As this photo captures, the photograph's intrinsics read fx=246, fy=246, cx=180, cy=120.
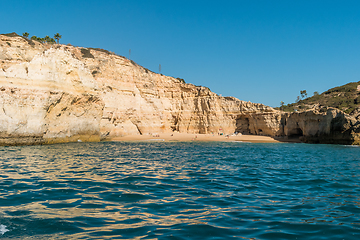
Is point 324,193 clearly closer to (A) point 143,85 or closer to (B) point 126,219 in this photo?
(B) point 126,219

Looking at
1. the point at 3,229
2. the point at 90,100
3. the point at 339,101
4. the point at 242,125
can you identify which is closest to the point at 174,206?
the point at 3,229

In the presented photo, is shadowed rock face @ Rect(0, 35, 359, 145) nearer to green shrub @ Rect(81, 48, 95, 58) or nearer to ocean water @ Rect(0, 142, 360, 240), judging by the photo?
green shrub @ Rect(81, 48, 95, 58)

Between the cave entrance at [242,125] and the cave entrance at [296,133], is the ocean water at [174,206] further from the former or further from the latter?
the cave entrance at [242,125]

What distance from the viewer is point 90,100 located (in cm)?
3334

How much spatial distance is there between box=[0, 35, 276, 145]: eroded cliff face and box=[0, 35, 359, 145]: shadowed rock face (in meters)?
0.08

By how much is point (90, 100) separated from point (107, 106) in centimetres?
680

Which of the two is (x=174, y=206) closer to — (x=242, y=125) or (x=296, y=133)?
(x=296, y=133)

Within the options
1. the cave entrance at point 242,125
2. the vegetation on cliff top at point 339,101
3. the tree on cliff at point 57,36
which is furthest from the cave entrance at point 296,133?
the tree on cliff at point 57,36

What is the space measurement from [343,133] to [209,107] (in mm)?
25306

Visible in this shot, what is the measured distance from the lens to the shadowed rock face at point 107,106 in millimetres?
26297

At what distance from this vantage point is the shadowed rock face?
86.3 ft

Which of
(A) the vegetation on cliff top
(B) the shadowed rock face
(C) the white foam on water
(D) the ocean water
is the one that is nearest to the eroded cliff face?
(B) the shadowed rock face

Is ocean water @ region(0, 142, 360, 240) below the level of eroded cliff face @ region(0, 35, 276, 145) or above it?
below

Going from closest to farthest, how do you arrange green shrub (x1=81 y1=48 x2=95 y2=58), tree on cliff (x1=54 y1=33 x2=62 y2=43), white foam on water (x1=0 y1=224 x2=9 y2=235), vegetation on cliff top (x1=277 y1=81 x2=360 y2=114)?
white foam on water (x1=0 y1=224 x2=9 y2=235), green shrub (x1=81 y1=48 x2=95 y2=58), vegetation on cliff top (x1=277 y1=81 x2=360 y2=114), tree on cliff (x1=54 y1=33 x2=62 y2=43)
